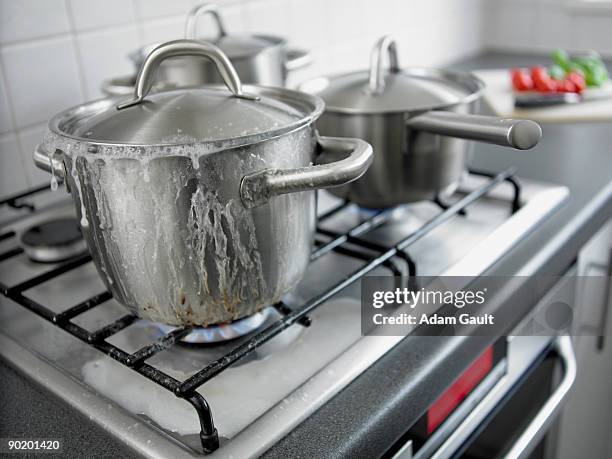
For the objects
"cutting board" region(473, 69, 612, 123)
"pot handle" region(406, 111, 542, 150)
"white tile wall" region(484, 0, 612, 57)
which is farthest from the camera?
"white tile wall" region(484, 0, 612, 57)

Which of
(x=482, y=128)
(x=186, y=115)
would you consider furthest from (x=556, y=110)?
(x=186, y=115)

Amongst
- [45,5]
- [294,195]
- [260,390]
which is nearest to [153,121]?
[294,195]

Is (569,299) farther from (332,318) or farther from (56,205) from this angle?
(56,205)

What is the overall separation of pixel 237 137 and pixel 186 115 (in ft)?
0.27

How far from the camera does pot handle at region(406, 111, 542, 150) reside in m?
0.61

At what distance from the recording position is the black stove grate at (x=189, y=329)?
0.50 meters

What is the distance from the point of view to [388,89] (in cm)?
77

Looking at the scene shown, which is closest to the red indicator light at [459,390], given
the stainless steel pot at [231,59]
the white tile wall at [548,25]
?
the stainless steel pot at [231,59]

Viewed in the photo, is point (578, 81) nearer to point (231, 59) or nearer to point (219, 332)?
point (231, 59)

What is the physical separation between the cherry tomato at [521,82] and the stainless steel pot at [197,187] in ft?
3.12

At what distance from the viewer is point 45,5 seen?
900 mm

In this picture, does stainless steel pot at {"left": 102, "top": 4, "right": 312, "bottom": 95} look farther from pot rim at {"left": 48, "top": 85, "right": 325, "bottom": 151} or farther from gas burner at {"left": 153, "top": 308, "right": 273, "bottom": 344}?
gas burner at {"left": 153, "top": 308, "right": 273, "bottom": 344}

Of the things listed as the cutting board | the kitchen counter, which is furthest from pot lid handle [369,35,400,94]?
the cutting board

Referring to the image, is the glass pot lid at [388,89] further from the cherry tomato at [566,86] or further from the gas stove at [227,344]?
the cherry tomato at [566,86]
